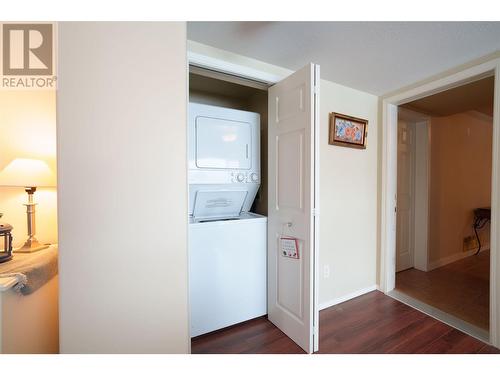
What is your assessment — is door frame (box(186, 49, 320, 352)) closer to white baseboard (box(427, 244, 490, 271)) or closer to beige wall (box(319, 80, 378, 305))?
beige wall (box(319, 80, 378, 305))

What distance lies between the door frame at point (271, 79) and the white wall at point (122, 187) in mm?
398

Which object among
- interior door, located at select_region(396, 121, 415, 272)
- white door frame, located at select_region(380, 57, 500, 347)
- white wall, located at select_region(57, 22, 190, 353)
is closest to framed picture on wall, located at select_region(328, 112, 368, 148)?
white door frame, located at select_region(380, 57, 500, 347)

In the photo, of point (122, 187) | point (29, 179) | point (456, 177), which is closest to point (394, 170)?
point (456, 177)

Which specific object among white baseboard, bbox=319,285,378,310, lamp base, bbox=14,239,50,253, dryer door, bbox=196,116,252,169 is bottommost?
white baseboard, bbox=319,285,378,310

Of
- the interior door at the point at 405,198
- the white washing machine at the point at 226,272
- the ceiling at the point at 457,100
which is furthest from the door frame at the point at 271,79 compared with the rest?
the interior door at the point at 405,198

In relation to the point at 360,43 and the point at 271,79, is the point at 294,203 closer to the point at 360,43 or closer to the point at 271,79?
the point at 271,79

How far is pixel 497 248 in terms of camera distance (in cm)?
150

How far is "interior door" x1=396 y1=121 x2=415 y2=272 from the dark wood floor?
3.71ft

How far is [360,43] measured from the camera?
4.72 ft

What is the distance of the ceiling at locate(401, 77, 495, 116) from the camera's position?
6.85 ft

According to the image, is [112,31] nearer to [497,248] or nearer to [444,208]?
[497,248]

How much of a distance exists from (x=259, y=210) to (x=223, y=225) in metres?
0.57

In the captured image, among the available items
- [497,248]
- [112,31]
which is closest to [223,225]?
[112,31]

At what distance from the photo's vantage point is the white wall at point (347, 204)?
201 centimetres
